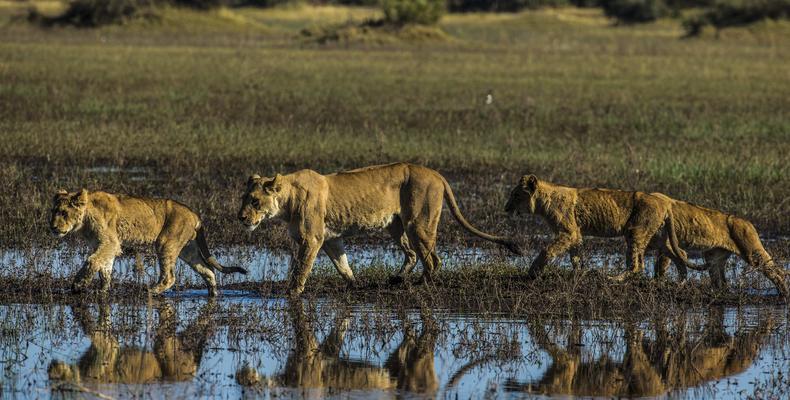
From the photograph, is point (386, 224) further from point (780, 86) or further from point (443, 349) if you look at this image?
point (780, 86)

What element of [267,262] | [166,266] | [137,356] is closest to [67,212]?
[166,266]

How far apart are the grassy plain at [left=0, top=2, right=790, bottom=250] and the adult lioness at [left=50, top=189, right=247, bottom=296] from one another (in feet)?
7.34

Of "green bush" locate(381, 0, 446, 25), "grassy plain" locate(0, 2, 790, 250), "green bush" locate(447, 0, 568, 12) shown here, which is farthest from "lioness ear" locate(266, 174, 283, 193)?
"green bush" locate(447, 0, 568, 12)

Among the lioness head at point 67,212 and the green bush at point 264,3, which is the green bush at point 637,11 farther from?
the lioness head at point 67,212

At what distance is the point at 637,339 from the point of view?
919 centimetres

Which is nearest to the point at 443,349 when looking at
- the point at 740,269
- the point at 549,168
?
the point at 740,269

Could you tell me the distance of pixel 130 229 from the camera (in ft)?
34.8

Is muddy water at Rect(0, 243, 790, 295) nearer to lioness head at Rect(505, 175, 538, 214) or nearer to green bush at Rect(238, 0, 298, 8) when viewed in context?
lioness head at Rect(505, 175, 538, 214)

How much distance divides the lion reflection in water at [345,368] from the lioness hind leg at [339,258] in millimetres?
1481

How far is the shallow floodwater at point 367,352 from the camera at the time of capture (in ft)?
25.7

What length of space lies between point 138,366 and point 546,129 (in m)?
16.1

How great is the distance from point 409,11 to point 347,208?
38.4 m

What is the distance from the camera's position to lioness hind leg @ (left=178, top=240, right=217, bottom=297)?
10.7m

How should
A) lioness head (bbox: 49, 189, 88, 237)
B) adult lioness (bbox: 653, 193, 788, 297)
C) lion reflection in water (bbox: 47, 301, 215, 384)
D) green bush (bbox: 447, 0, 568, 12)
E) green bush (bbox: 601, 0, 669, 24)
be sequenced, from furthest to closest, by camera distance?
green bush (bbox: 447, 0, 568, 12)
green bush (bbox: 601, 0, 669, 24)
adult lioness (bbox: 653, 193, 788, 297)
lioness head (bbox: 49, 189, 88, 237)
lion reflection in water (bbox: 47, 301, 215, 384)
